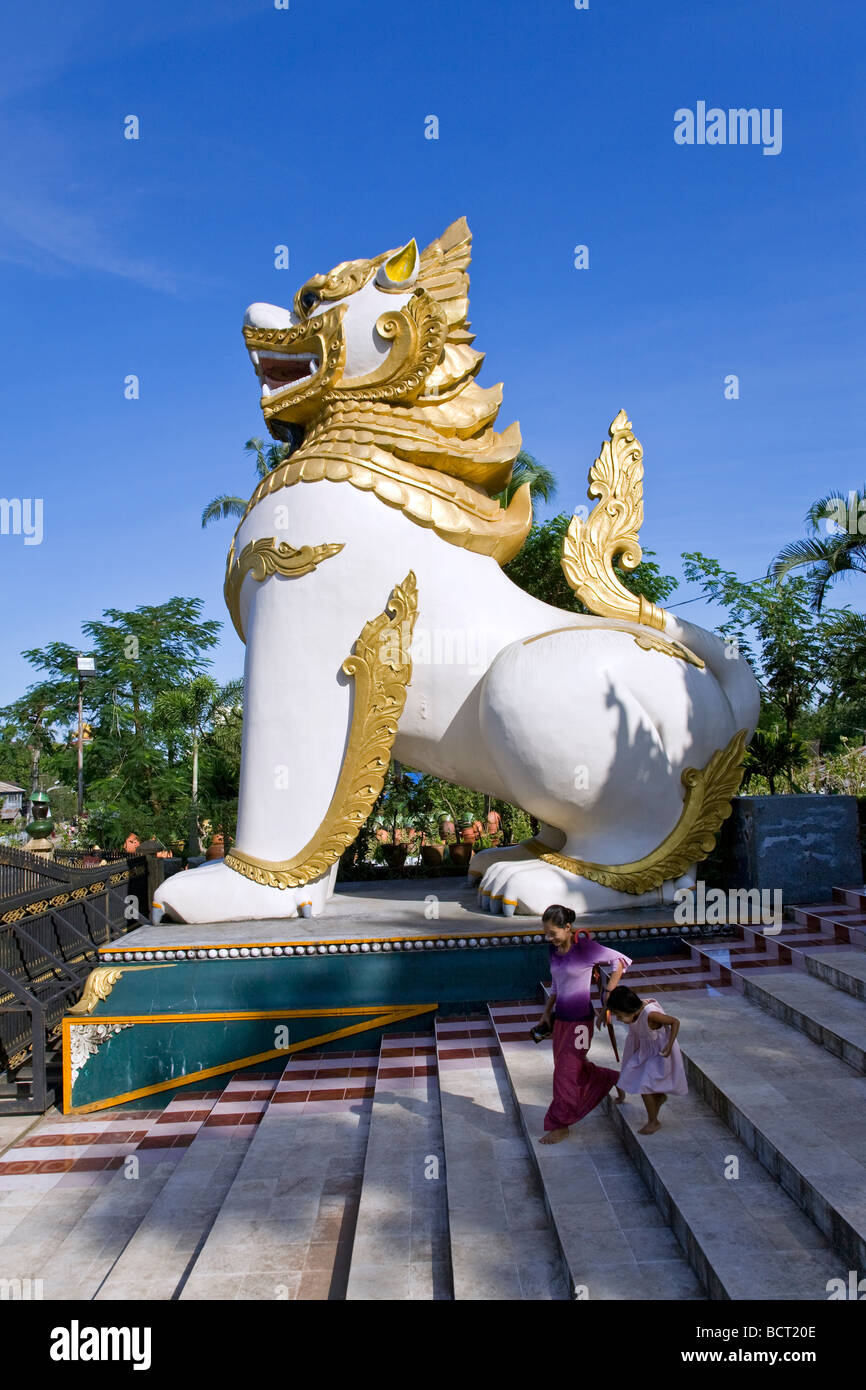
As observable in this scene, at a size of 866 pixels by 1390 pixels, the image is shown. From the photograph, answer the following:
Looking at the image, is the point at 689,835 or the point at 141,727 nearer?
the point at 689,835

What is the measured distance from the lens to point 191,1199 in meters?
3.80

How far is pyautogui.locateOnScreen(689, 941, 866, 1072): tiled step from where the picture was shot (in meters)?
3.76

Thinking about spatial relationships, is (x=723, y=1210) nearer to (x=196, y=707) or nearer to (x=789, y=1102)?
(x=789, y=1102)

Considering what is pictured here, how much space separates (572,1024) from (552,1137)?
1.38 ft

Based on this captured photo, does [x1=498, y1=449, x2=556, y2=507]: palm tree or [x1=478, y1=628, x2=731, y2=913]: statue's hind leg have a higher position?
[x1=498, y1=449, x2=556, y2=507]: palm tree

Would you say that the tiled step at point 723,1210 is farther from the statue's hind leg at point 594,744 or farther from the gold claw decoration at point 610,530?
the gold claw decoration at point 610,530

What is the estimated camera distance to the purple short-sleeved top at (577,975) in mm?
3656

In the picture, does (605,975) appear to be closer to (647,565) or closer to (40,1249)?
(40,1249)

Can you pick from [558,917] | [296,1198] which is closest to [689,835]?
[558,917]

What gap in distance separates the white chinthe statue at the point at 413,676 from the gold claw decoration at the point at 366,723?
0.04 feet

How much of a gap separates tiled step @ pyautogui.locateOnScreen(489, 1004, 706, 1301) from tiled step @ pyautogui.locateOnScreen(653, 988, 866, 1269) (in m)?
0.39

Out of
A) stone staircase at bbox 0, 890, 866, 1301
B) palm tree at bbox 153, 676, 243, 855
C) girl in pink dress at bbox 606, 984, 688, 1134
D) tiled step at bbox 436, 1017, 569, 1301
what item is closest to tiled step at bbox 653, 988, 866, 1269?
stone staircase at bbox 0, 890, 866, 1301

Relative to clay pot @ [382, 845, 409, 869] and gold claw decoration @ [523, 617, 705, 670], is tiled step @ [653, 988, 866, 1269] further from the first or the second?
clay pot @ [382, 845, 409, 869]

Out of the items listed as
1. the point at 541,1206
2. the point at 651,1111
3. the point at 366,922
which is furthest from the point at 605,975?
the point at 366,922
